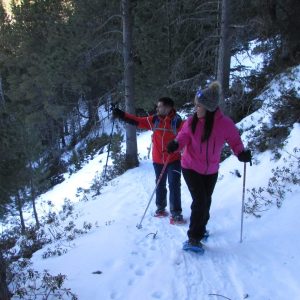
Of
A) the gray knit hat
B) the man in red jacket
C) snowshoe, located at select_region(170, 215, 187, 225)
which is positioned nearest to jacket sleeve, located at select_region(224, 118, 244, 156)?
the gray knit hat

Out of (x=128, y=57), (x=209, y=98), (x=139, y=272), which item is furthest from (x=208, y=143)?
(x=128, y=57)

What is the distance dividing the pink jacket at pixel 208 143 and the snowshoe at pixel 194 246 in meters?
1.02

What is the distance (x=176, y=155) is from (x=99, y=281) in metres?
2.81

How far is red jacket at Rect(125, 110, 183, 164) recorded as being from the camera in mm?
6730

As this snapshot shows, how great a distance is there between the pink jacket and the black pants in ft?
0.31

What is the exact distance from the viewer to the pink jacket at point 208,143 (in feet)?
17.1

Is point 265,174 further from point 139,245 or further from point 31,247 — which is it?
point 31,247

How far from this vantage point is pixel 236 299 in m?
4.35

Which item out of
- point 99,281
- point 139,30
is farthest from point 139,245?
point 139,30

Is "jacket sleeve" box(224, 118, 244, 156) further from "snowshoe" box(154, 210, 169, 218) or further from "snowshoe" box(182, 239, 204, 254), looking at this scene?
"snowshoe" box(154, 210, 169, 218)

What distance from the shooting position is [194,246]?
5492 mm

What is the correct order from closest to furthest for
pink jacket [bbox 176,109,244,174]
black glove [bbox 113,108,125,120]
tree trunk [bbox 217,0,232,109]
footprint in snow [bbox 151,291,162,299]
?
footprint in snow [bbox 151,291,162,299], pink jacket [bbox 176,109,244,174], black glove [bbox 113,108,125,120], tree trunk [bbox 217,0,232,109]

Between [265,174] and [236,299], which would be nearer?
[236,299]

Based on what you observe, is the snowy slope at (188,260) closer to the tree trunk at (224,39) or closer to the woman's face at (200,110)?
the woman's face at (200,110)
